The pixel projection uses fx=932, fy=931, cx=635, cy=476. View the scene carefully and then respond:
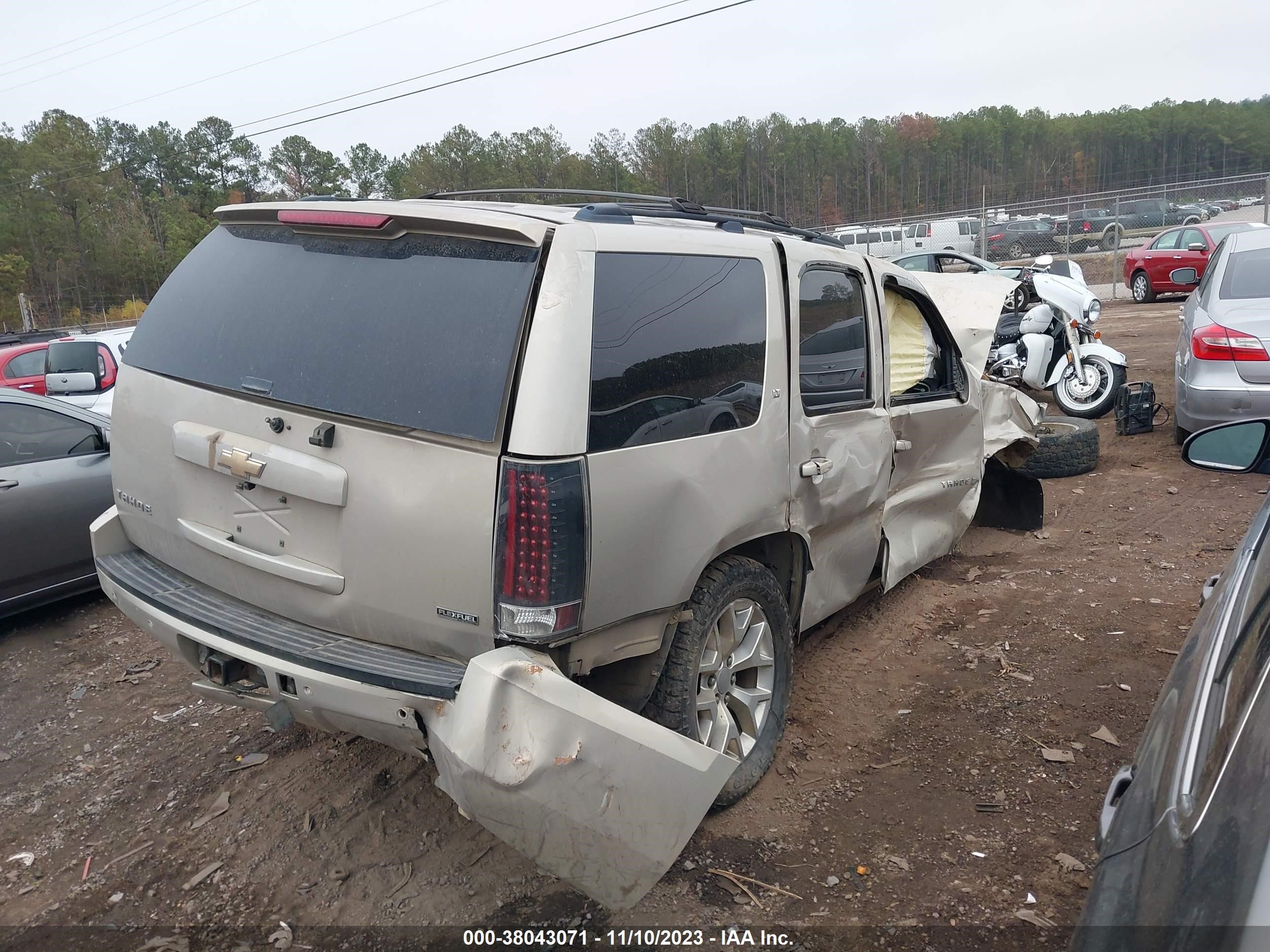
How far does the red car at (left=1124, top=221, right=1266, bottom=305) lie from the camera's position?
59.9 feet

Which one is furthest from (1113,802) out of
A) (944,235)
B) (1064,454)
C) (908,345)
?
(944,235)

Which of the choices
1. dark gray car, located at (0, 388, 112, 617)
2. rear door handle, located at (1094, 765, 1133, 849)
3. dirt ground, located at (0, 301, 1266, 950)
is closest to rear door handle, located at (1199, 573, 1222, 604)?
rear door handle, located at (1094, 765, 1133, 849)

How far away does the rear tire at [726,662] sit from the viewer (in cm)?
296

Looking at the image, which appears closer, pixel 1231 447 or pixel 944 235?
pixel 1231 447

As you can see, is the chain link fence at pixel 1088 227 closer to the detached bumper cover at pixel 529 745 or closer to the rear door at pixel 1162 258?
the rear door at pixel 1162 258

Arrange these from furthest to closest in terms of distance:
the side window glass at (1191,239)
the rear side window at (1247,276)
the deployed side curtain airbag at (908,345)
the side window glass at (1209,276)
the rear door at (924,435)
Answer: the side window glass at (1191,239)
the side window glass at (1209,276)
the rear side window at (1247,276)
the deployed side curtain airbag at (908,345)
the rear door at (924,435)

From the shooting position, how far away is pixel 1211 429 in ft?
9.26

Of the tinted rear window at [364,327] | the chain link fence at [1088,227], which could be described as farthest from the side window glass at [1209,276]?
the chain link fence at [1088,227]

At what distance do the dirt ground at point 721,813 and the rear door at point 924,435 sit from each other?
446mm

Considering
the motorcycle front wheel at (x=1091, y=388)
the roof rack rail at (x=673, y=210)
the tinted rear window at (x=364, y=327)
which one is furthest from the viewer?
the motorcycle front wheel at (x=1091, y=388)

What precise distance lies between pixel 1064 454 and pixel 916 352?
10.3ft

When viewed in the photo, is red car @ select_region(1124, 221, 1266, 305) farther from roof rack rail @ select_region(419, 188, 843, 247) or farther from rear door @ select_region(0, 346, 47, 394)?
rear door @ select_region(0, 346, 47, 394)

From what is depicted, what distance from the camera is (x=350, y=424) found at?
2629 millimetres

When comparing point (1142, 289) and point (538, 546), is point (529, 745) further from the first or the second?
point (1142, 289)
